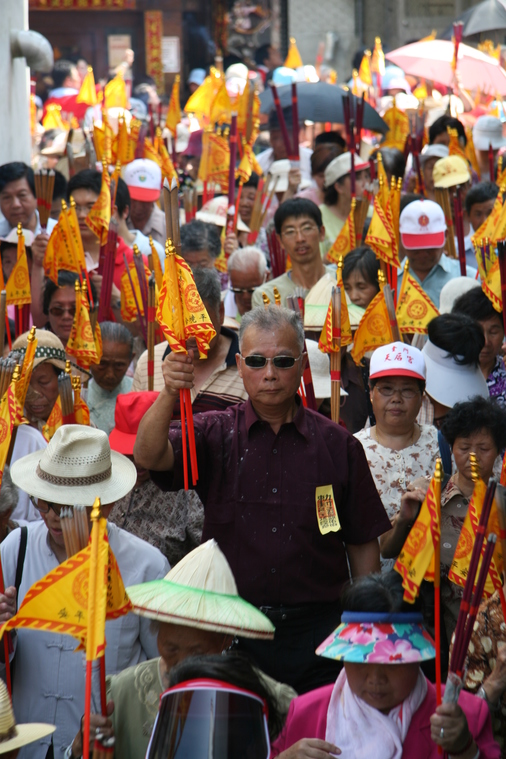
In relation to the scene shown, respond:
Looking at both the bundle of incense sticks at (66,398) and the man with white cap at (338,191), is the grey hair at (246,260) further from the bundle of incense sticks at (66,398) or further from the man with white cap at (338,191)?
the bundle of incense sticks at (66,398)

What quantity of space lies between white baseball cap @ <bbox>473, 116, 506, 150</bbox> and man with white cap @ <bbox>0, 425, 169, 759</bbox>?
5466 millimetres

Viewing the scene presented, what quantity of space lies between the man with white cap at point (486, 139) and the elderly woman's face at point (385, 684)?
5929 mm

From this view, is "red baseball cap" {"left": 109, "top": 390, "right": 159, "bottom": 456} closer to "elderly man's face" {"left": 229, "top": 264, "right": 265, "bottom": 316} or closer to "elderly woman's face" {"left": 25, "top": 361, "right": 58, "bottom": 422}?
"elderly woman's face" {"left": 25, "top": 361, "right": 58, "bottom": 422}

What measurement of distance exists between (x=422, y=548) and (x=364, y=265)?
2615 mm

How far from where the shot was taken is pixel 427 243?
17.1ft

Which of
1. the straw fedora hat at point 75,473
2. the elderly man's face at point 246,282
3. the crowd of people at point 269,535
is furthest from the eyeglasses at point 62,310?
the straw fedora hat at point 75,473

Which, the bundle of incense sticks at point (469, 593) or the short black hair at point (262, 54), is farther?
the short black hair at point (262, 54)

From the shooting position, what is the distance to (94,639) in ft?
6.91

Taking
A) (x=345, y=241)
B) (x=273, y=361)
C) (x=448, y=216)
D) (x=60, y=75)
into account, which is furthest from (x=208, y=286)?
(x=60, y=75)

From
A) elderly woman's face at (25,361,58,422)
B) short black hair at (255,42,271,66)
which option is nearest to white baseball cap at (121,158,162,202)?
elderly woman's face at (25,361,58,422)

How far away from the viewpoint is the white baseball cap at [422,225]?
5.16 m

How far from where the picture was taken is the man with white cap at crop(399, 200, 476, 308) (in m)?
5.16

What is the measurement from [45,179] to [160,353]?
165cm

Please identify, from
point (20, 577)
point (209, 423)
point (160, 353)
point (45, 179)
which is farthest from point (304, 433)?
point (45, 179)
